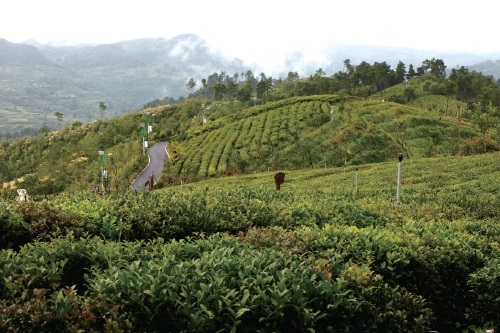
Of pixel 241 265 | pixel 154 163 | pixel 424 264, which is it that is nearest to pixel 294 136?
pixel 154 163

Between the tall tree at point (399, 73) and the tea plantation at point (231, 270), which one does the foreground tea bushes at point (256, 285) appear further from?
the tall tree at point (399, 73)

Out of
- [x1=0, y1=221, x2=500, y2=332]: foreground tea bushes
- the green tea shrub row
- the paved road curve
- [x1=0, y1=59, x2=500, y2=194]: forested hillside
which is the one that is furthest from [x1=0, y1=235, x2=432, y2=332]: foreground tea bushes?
the paved road curve

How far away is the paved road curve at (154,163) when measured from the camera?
4983cm

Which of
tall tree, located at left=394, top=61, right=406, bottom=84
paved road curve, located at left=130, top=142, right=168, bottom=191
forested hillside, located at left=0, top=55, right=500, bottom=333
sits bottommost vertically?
paved road curve, located at left=130, top=142, right=168, bottom=191

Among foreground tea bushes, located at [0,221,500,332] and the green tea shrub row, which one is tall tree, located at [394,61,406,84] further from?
foreground tea bushes, located at [0,221,500,332]

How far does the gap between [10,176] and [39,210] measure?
3173 inches

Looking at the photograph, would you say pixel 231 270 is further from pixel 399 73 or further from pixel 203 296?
pixel 399 73

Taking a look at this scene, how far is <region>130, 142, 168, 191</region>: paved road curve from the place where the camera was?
49828 mm

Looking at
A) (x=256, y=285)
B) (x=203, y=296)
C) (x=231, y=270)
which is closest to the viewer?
(x=203, y=296)

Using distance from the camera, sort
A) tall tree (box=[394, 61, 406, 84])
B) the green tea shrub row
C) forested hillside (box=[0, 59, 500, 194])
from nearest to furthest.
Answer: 1. the green tea shrub row
2. forested hillside (box=[0, 59, 500, 194])
3. tall tree (box=[394, 61, 406, 84])

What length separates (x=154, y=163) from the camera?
189 feet

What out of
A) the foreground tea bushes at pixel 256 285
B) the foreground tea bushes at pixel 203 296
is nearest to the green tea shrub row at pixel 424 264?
the foreground tea bushes at pixel 256 285

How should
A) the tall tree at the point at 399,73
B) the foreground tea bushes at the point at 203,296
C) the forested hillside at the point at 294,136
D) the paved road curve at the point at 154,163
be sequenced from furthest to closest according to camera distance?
the tall tree at the point at 399,73
the paved road curve at the point at 154,163
the forested hillside at the point at 294,136
the foreground tea bushes at the point at 203,296

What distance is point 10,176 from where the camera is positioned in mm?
77125
